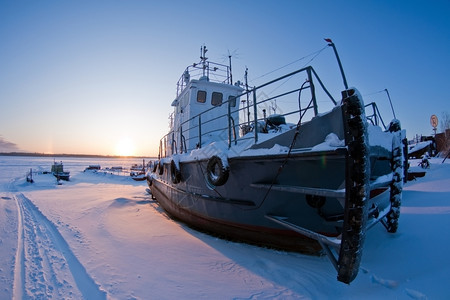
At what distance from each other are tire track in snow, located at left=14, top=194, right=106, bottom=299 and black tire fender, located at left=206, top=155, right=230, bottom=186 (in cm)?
221

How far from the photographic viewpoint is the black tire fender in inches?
158

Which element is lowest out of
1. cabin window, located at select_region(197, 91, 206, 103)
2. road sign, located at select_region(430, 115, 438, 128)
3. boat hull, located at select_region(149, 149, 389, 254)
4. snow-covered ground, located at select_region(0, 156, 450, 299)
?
snow-covered ground, located at select_region(0, 156, 450, 299)

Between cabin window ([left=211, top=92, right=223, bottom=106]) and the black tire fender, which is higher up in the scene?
cabin window ([left=211, top=92, right=223, bottom=106])

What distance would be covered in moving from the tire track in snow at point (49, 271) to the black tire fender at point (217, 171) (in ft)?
7.26

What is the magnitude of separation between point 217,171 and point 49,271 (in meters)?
2.79

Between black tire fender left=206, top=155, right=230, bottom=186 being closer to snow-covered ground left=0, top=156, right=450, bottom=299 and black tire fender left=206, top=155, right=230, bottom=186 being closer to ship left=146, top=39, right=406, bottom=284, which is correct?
ship left=146, top=39, right=406, bottom=284

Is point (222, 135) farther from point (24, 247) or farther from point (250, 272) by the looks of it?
point (24, 247)

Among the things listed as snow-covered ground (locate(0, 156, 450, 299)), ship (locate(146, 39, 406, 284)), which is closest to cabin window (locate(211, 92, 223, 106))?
ship (locate(146, 39, 406, 284))

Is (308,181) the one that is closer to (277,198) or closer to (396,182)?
(277,198)

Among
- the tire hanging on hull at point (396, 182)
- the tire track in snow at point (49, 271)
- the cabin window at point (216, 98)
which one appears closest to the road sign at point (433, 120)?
the cabin window at point (216, 98)

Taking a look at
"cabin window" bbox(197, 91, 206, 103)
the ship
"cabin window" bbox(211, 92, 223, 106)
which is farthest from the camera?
"cabin window" bbox(211, 92, 223, 106)

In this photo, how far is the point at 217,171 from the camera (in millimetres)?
4293

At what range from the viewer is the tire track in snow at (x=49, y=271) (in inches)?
107

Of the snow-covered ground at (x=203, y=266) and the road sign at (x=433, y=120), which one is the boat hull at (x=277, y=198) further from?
the road sign at (x=433, y=120)
